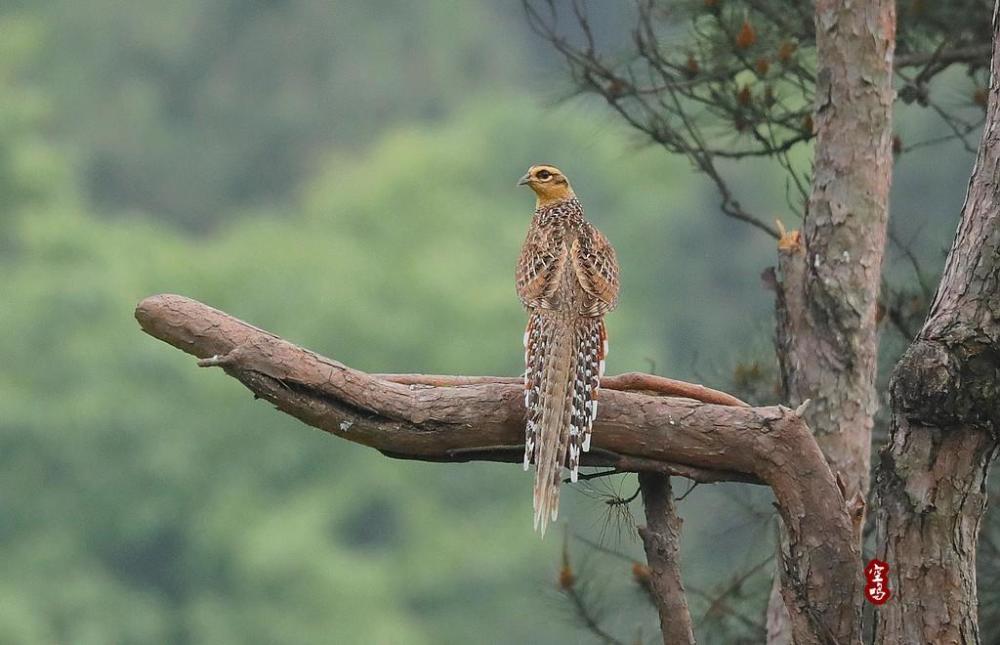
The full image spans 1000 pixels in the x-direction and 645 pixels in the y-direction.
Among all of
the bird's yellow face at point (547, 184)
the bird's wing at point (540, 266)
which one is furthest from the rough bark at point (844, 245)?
the bird's wing at point (540, 266)

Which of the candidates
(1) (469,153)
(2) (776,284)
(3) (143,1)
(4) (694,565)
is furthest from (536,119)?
(2) (776,284)

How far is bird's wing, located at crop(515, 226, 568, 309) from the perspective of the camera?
147 inches

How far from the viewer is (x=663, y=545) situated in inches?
142

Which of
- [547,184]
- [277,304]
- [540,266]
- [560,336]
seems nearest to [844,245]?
[547,184]

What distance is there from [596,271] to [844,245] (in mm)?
844

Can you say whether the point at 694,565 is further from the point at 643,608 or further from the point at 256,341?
the point at 256,341

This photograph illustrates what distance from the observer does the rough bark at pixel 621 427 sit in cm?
334

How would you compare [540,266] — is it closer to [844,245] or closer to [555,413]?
[555,413]

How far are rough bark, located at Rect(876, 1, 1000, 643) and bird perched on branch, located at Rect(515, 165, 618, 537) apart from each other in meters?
0.61

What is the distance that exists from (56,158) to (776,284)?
22215 millimetres

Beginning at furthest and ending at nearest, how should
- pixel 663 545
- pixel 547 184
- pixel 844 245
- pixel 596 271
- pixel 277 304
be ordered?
pixel 277 304 → pixel 547 184 → pixel 844 245 → pixel 596 271 → pixel 663 545

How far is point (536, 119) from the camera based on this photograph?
1021 inches

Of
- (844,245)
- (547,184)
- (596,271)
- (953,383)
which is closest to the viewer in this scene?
(953,383)

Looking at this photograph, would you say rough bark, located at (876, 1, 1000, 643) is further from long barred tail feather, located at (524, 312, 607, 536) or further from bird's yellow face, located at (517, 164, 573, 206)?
bird's yellow face, located at (517, 164, 573, 206)
